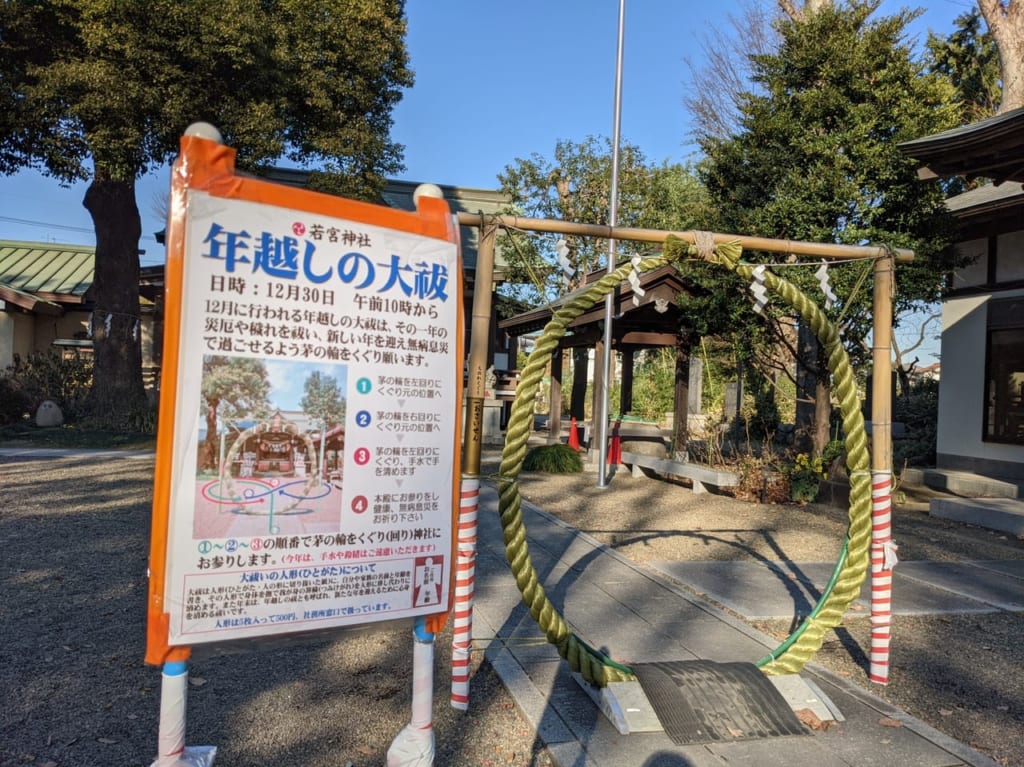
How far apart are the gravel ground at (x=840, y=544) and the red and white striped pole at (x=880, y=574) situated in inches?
6.0

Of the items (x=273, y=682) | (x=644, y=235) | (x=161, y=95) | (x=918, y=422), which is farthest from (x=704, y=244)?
(x=918, y=422)

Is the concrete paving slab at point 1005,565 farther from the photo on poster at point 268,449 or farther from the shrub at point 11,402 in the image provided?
the shrub at point 11,402

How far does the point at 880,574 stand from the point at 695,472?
302 inches

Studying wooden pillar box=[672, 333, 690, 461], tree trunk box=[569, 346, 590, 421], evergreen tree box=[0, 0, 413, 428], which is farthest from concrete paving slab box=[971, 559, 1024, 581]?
tree trunk box=[569, 346, 590, 421]

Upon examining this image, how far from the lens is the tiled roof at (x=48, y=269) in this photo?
78.8ft

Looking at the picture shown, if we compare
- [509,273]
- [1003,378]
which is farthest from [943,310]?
[509,273]

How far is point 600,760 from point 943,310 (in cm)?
1304

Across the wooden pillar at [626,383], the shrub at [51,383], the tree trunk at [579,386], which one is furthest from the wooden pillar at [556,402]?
the shrub at [51,383]

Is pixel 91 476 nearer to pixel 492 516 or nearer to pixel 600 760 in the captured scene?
pixel 492 516

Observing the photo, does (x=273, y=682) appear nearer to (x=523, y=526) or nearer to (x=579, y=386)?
(x=523, y=526)

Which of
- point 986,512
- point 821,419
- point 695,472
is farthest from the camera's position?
point 695,472

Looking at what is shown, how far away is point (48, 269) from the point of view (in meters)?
25.8

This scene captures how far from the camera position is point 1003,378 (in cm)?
1248

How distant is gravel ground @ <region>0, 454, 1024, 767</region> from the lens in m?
3.39
